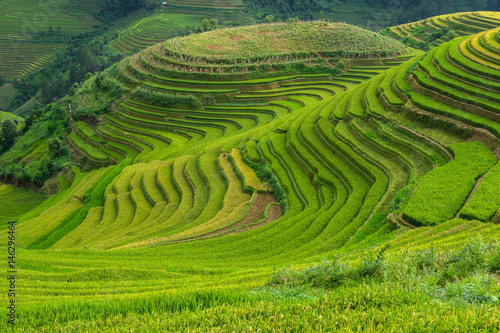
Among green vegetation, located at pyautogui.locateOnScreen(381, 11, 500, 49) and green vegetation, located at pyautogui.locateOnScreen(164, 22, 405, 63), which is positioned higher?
green vegetation, located at pyautogui.locateOnScreen(381, 11, 500, 49)

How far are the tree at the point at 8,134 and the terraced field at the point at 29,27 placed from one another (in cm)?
3766

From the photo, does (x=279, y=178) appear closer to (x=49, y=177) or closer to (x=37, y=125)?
(x=49, y=177)

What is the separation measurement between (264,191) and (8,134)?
37116mm

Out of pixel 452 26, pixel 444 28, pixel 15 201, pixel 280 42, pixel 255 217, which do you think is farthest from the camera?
pixel 452 26

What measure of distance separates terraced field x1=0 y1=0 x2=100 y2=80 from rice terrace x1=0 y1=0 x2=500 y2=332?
122ft

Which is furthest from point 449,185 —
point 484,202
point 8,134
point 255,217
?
point 8,134

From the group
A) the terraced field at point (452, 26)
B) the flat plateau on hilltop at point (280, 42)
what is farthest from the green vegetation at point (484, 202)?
the terraced field at point (452, 26)

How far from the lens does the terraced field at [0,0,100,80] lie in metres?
76.2

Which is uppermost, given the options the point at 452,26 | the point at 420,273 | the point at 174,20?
the point at 174,20

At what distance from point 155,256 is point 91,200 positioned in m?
13.3

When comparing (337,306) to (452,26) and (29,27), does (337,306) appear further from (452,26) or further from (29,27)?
(29,27)

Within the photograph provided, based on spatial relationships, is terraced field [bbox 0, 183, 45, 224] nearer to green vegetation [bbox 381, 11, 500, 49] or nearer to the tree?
the tree

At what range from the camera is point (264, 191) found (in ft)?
64.1

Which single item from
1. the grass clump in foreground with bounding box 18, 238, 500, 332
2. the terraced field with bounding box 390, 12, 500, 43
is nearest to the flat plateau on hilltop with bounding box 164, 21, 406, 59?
the terraced field with bounding box 390, 12, 500, 43
